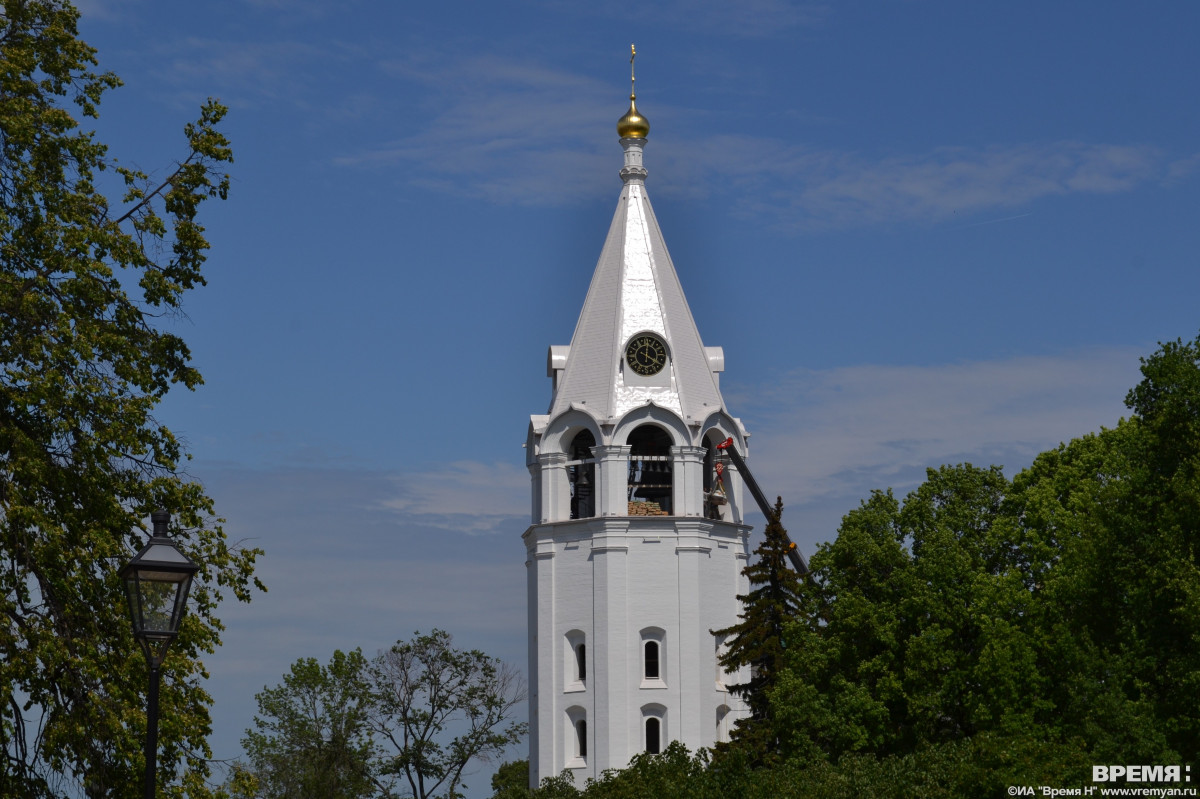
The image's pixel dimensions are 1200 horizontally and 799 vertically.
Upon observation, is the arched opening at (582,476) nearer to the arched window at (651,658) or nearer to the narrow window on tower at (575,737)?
the arched window at (651,658)

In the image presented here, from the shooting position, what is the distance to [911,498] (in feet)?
143

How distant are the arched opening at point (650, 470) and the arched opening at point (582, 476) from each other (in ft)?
4.18

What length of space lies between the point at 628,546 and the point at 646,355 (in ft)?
19.8

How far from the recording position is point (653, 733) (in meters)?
57.6

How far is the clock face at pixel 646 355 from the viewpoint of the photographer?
194ft

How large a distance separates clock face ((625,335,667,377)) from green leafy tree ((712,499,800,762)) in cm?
1053

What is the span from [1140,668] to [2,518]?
65.5 ft

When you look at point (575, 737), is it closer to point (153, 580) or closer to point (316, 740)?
point (316, 740)

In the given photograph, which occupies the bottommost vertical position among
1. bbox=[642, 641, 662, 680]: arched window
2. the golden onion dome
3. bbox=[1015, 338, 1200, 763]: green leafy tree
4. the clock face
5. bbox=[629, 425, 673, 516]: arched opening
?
bbox=[1015, 338, 1200, 763]: green leafy tree

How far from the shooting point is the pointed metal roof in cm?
5891

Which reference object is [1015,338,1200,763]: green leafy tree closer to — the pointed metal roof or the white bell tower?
the white bell tower

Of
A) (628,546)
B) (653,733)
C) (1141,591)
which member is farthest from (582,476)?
(1141,591)

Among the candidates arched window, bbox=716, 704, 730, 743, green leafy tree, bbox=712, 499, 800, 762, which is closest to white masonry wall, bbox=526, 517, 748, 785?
arched window, bbox=716, 704, 730, 743

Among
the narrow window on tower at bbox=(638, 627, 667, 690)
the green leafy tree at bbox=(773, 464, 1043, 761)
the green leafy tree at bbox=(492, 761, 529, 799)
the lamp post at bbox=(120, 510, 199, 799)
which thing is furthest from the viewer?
the green leafy tree at bbox=(492, 761, 529, 799)
